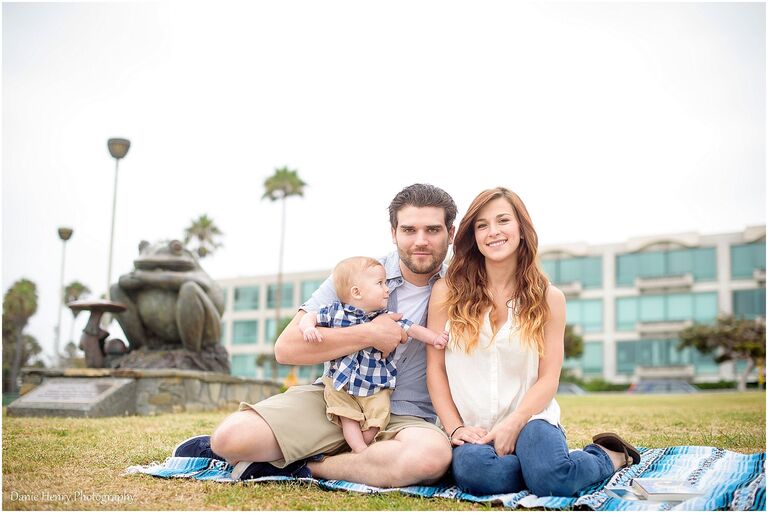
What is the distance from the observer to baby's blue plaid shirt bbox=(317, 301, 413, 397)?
4.23 m

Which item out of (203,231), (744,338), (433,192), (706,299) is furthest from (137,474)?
(706,299)

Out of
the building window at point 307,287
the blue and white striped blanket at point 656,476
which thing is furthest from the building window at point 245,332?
the blue and white striped blanket at point 656,476

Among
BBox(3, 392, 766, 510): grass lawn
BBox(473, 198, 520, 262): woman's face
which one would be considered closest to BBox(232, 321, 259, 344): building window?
BBox(3, 392, 766, 510): grass lawn

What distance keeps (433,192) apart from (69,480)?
259 cm

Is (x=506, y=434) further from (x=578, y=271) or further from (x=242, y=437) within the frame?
(x=578, y=271)

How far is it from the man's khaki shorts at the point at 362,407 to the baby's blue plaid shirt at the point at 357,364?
47 millimetres

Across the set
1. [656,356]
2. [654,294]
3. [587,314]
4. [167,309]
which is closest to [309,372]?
[587,314]

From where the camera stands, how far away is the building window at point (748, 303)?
170 ft

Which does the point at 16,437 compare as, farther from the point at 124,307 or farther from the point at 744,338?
the point at 744,338

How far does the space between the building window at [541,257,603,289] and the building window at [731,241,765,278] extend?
29.6ft

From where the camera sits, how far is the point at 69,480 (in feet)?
13.8

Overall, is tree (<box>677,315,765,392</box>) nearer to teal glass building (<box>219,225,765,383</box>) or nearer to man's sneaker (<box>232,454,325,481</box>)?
teal glass building (<box>219,225,765,383</box>)

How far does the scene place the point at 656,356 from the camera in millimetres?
54469

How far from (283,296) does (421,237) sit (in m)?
65.9
